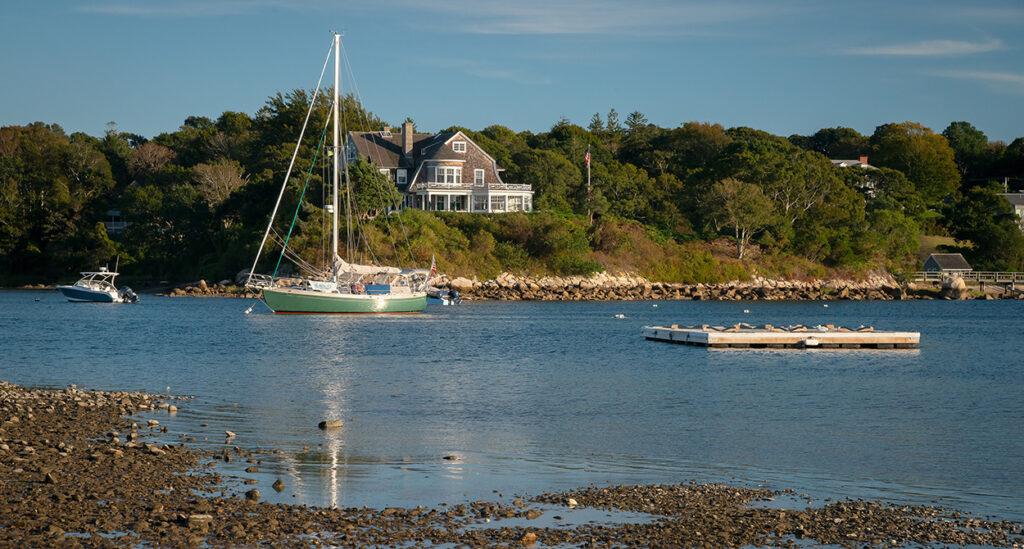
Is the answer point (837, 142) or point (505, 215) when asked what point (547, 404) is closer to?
point (505, 215)

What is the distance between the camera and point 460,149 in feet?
300

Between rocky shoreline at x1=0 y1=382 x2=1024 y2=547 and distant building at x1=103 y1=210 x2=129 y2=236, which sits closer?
rocky shoreline at x1=0 y1=382 x2=1024 y2=547

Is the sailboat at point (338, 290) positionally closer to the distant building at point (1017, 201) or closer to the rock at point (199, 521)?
the rock at point (199, 521)

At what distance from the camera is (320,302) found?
54656 millimetres

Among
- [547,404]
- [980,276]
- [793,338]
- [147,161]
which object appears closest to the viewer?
[547,404]

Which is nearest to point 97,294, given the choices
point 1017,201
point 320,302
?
point 320,302

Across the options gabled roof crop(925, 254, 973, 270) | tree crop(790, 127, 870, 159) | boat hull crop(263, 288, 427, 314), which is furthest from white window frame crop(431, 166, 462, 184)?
tree crop(790, 127, 870, 159)

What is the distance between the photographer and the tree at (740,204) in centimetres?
9206

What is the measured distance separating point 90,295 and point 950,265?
280ft

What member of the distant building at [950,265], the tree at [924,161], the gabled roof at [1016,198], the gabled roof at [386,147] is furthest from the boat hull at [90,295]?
the gabled roof at [1016,198]

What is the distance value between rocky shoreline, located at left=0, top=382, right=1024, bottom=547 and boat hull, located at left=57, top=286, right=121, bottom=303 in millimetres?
58893

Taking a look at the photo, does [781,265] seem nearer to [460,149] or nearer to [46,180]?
[460,149]

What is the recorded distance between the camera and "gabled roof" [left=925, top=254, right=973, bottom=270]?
337 feet

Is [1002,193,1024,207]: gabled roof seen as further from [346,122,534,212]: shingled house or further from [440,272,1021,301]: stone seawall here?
[346,122,534,212]: shingled house
